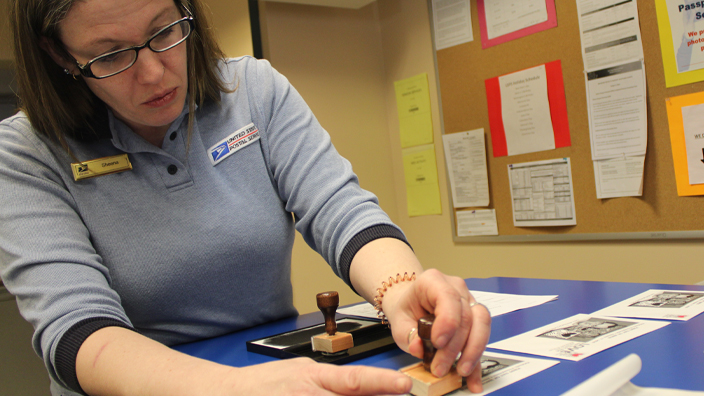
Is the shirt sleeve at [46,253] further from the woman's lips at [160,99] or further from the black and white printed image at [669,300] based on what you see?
the black and white printed image at [669,300]

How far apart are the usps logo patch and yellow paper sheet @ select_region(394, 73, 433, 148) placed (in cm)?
158

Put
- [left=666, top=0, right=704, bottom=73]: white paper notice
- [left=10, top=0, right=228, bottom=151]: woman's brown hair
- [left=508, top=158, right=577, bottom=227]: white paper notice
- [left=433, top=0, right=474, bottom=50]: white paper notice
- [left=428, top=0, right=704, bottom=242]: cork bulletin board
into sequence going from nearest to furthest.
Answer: [left=10, top=0, right=228, bottom=151]: woman's brown hair < [left=666, top=0, right=704, bottom=73]: white paper notice < [left=428, top=0, right=704, bottom=242]: cork bulletin board < [left=508, top=158, right=577, bottom=227]: white paper notice < [left=433, top=0, right=474, bottom=50]: white paper notice

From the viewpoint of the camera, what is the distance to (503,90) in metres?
2.19

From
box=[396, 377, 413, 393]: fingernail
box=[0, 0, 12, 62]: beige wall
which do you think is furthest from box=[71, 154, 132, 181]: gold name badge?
box=[396, 377, 413, 393]: fingernail

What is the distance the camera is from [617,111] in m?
1.85

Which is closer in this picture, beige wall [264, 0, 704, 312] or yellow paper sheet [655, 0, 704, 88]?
yellow paper sheet [655, 0, 704, 88]

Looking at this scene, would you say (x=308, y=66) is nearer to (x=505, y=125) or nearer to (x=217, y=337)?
(x=505, y=125)

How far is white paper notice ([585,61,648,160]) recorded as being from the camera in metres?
1.79

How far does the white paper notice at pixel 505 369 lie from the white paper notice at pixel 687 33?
146 centimetres

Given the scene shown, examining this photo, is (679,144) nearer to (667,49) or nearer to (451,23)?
(667,49)

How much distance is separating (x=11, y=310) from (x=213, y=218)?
5.39ft

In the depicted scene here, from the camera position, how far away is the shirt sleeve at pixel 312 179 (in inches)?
36.2

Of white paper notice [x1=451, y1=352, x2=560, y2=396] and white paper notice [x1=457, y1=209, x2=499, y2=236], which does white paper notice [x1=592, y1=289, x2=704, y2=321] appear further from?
white paper notice [x1=457, y1=209, x2=499, y2=236]

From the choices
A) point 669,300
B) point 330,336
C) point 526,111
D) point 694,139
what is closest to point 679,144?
point 694,139
